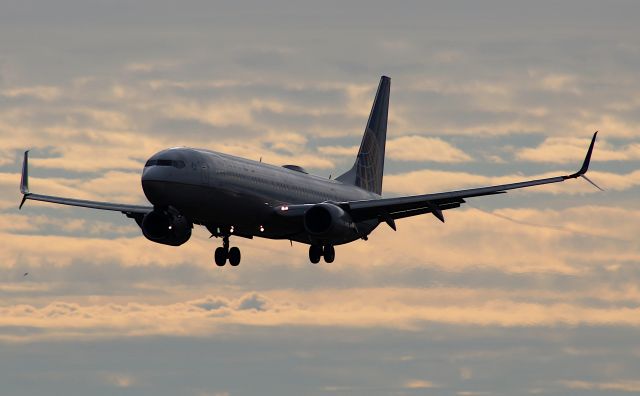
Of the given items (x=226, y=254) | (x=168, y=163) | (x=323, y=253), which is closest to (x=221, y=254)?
(x=226, y=254)

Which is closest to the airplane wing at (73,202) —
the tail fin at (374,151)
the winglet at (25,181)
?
the winglet at (25,181)

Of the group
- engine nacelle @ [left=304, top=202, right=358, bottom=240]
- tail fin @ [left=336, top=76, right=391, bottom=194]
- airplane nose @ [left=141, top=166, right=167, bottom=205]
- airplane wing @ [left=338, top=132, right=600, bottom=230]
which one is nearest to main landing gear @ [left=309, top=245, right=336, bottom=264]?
airplane wing @ [left=338, top=132, right=600, bottom=230]

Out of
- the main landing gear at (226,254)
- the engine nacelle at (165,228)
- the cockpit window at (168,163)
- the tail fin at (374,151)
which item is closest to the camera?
the cockpit window at (168,163)

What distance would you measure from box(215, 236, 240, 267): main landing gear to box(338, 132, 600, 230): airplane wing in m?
6.49

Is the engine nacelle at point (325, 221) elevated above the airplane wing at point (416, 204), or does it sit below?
below

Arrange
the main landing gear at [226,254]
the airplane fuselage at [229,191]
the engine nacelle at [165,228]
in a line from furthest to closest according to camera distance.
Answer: the main landing gear at [226,254], the engine nacelle at [165,228], the airplane fuselage at [229,191]

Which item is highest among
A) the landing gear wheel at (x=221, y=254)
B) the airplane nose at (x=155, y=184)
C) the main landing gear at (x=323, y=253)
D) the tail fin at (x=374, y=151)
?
the tail fin at (x=374, y=151)

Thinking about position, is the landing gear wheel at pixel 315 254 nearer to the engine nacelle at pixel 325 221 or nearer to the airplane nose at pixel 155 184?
the engine nacelle at pixel 325 221

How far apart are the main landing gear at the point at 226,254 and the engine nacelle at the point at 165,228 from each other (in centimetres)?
478

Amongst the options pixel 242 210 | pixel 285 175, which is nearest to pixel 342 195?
pixel 285 175

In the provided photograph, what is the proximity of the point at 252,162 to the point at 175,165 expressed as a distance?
21.9 ft

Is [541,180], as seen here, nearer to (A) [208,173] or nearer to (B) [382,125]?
(A) [208,173]

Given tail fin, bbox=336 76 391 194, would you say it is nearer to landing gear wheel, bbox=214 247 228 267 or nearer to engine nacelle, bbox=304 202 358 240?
landing gear wheel, bbox=214 247 228 267

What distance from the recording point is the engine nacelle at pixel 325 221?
7438cm
